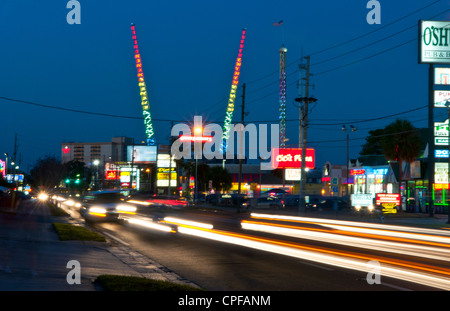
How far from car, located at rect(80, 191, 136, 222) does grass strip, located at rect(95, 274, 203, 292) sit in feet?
65.5

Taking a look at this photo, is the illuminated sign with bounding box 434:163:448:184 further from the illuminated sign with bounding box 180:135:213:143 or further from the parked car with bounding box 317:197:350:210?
the illuminated sign with bounding box 180:135:213:143

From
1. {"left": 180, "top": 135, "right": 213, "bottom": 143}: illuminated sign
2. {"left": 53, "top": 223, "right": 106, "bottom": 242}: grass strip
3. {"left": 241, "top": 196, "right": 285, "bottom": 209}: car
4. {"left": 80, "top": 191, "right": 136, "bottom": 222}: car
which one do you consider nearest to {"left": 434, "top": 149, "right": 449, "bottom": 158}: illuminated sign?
{"left": 241, "top": 196, "right": 285, "bottom": 209}: car

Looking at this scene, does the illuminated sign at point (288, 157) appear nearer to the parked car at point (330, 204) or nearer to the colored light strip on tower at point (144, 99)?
the parked car at point (330, 204)

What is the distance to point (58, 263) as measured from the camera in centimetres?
1346

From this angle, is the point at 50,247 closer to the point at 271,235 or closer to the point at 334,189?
the point at 271,235

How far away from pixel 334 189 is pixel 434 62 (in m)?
13.0

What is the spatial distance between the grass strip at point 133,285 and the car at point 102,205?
65.5 ft

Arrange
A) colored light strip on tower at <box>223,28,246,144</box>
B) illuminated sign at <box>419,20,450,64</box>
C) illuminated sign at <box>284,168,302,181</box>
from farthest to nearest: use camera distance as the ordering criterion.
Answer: colored light strip on tower at <box>223,28,246,144</box>, illuminated sign at <box>284,168,302,181</box>, illuminated sign at <box>419,20,450,64</box>

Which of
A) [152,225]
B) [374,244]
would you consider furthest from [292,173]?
[374,244]

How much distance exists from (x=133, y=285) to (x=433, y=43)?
3889cm

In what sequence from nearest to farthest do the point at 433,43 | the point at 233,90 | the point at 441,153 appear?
the point at 441,153, the point at 433,43, the point at 233,90

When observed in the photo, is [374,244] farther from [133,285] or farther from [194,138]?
[194,138]

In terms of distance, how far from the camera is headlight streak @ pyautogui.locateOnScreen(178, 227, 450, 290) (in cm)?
1134
